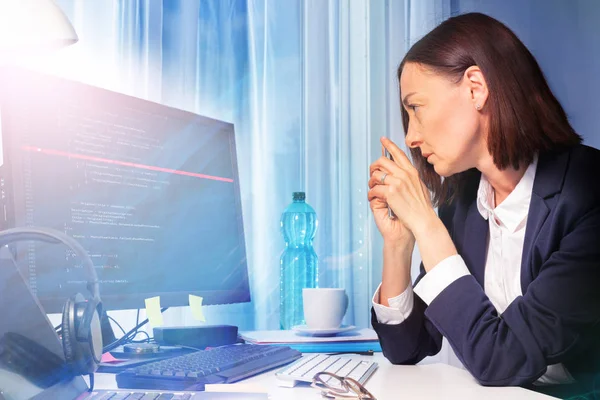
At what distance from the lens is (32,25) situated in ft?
3.60

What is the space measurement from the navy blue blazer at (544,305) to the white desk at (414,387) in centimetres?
4

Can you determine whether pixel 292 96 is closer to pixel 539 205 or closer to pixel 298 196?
pixel 298 196

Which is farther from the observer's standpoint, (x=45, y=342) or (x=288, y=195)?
(x=288, y=195)

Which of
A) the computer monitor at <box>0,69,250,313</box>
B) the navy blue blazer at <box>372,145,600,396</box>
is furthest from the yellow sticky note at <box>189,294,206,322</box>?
the navy blue blazer at <box>372,145,600,396</box>

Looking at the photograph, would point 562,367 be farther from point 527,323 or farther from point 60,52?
point 60,52

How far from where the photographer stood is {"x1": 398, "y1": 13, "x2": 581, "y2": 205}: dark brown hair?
1118 millimetres

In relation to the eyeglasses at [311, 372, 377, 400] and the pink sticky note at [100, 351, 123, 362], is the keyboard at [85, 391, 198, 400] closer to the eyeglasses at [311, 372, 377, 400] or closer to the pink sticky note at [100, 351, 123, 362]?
the eyeglasses at [311, 372, 377, 400]

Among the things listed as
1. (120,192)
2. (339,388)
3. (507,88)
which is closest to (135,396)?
(339,388)

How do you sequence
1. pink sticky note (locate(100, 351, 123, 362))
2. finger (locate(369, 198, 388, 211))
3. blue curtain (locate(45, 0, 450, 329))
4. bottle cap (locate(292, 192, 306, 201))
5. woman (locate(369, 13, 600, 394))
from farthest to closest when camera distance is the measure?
blue curtain (locate(45, 0, 450, 329)) → bottle cap (locate(292, 192, 306, 201)) → finger (locate(369, 198, 388, 211)) → pink sticky note (locate(100, 351, 123, 362)) → woman (locate(369, 13, 600, 394))

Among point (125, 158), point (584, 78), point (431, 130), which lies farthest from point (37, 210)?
point (584, 78)

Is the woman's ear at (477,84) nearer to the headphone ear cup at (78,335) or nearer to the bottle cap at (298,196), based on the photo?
the bottle cap at (298,196)

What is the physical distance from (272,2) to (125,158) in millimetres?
1113

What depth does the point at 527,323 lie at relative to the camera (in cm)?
93

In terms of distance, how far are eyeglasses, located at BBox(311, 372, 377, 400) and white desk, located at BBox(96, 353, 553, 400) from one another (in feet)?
0.04
